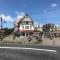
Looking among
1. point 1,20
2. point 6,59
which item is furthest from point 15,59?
point 1,20

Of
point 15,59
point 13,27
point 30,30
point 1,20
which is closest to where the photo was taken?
point 15,59

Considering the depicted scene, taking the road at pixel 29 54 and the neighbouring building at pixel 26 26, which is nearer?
the road at pixel 29 54

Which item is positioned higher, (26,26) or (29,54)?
(26,26)

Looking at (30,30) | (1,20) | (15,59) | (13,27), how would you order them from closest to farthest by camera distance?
(15,59) < (1,20) < (30,30) < (13,27)

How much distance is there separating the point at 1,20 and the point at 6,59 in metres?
86.3

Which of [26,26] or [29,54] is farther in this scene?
[26,26]

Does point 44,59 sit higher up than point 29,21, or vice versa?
point 29,21

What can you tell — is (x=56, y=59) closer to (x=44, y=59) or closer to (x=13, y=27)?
(x=44, y=59)

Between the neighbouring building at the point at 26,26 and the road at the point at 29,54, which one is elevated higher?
the neighbouring building at the point at 26,26

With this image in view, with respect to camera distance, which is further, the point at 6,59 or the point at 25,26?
the point at 25,26

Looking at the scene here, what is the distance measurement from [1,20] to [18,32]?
14.5 m

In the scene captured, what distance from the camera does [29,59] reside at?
2050cm

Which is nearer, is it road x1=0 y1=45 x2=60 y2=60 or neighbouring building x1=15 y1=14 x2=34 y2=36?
road x1=0 y1=45 x2=60 y2=60

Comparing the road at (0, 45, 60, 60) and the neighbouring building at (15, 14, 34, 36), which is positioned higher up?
the neighbouring building at (15, 14, 34, 36)
